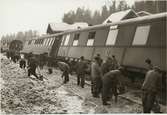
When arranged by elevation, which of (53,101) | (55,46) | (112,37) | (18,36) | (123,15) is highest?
(123,15)

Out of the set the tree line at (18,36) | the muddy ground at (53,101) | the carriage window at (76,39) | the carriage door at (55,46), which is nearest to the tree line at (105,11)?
the tree line at (18,36)

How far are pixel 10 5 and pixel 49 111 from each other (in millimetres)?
4315

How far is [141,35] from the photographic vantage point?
11797 mm

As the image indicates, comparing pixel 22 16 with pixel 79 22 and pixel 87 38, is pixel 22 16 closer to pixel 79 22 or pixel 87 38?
pixel 87 38

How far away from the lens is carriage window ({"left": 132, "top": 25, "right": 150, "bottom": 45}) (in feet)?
37.3

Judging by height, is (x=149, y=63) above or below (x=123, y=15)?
below

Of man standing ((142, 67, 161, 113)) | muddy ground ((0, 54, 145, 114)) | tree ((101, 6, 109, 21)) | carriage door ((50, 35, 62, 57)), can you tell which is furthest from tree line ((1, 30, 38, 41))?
man standing ((142, 67, 161, 113))

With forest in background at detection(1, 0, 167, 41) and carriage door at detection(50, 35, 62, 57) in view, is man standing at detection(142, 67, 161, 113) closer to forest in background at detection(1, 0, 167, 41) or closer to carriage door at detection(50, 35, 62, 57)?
carriage door at detection(50, 35, 62, 57)

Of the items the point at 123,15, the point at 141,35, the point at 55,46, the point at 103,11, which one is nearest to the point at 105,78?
the point at 141,35

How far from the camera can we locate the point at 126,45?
496 inches

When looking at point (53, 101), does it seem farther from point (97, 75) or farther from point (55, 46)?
point (55, 46)

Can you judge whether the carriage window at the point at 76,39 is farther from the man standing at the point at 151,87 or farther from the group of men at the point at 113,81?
the man standing at the point at 151,87

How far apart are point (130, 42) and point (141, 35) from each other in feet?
2.40

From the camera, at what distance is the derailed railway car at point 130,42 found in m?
10.5
